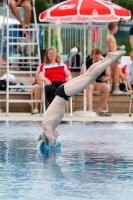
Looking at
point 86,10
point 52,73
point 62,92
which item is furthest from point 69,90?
point 86,10

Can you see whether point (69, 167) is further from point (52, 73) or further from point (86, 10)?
point (86, 10)

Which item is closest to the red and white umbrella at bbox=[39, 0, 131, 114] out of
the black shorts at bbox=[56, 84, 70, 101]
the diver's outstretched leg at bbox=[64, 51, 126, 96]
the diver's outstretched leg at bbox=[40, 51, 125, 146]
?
the diver's outstretched leg at bbox=[40, 51, 125, 146]

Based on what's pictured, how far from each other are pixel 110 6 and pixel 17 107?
364 centimetres

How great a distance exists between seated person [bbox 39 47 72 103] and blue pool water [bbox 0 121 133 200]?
4938 millimetres

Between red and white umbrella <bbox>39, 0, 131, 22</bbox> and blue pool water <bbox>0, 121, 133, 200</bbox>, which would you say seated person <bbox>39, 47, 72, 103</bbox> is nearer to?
red and white umbrella <bbox>39, 0, 131, 22</bbox>

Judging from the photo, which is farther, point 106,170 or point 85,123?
point 85,123

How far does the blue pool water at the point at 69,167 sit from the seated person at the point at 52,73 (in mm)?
4938

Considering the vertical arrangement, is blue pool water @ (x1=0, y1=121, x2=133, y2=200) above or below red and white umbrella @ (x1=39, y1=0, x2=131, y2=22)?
below

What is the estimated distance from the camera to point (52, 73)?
17.1 meters

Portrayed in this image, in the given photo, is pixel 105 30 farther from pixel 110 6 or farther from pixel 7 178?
pixel 7 178

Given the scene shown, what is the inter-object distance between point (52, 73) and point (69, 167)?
986 centimetres

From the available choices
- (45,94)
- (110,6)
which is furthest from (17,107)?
(110,6)

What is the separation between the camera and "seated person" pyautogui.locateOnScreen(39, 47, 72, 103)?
17000 millimetres

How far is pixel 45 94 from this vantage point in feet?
56.6
